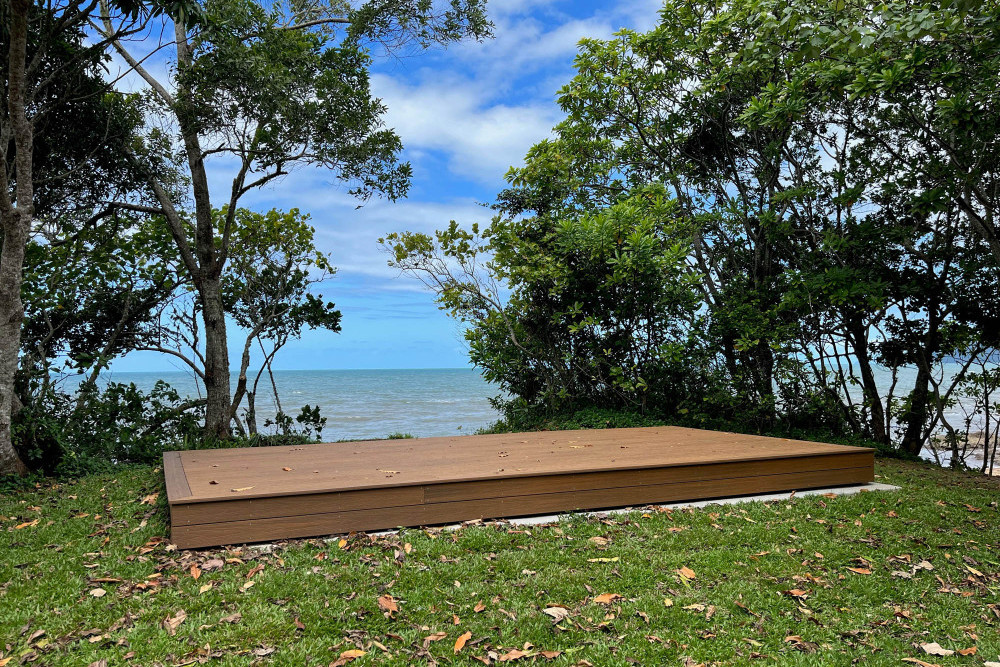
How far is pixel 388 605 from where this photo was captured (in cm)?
273

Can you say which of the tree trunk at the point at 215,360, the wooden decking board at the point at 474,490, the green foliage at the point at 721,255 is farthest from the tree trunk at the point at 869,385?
the tree trunk at the point at 215,360

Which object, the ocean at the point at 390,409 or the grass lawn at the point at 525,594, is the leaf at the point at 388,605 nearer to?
the grass lawn at the point at 525,594

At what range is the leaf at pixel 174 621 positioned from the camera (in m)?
2.54

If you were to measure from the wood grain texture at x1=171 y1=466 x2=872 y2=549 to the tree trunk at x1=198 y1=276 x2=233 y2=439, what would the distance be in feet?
15.6

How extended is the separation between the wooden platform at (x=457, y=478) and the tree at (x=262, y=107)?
348cm

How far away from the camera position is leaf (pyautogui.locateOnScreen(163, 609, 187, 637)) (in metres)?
2.54

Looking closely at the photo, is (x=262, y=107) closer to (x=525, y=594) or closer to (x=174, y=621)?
(x=174, y=621)

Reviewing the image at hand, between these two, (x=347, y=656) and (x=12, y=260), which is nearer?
(x=347, y=656)

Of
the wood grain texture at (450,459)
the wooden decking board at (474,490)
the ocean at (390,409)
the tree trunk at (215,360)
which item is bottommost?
the ocean at (390,409)

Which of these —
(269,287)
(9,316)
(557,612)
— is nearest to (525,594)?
(557,612)

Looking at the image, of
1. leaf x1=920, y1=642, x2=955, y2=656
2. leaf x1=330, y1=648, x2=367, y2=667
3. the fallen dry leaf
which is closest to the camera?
leaf x1=330, y1=648, x2=367, y2=667

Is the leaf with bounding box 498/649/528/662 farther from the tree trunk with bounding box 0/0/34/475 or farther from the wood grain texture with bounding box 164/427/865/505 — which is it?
the tree trunk with bounding box 0/0/34/475

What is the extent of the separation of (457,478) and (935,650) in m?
2.43

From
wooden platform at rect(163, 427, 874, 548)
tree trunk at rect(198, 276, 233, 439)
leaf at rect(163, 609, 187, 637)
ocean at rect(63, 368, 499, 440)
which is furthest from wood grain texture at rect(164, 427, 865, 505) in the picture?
ocean at rect(63, 368, 499, 440)
